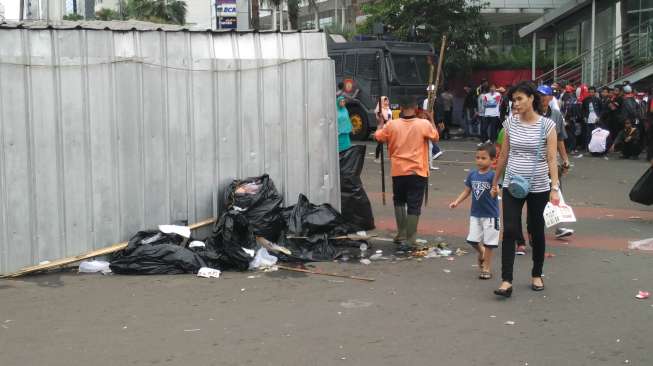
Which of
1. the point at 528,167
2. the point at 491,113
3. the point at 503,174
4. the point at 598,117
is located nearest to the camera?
the point at 528,167

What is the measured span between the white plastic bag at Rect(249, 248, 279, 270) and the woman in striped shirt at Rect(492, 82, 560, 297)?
225cm

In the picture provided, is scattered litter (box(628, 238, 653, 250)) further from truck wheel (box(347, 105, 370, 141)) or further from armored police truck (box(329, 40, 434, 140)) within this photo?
truck wheel (box(347, 105, 370, 141))

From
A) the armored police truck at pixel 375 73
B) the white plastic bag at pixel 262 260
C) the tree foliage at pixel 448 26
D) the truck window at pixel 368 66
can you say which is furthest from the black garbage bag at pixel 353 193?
the tree foliage at pixel 448 26

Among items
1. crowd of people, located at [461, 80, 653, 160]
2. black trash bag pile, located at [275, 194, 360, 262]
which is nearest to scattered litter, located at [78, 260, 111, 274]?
black trash bag pile, located at [275, 194, 360, 262]

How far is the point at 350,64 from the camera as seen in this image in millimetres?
23875

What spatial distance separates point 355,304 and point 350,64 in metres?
17.8

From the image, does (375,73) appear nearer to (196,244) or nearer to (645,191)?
(645,191)

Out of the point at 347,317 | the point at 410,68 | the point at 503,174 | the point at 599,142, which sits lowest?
the point at 347,317

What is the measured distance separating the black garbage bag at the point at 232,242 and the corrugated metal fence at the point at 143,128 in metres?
0.53

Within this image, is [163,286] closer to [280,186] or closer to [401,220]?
[280,186]

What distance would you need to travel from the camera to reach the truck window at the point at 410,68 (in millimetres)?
23516

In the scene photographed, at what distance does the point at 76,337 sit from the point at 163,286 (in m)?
1.49

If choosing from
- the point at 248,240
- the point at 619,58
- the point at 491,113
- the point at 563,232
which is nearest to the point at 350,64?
the point at 491,113

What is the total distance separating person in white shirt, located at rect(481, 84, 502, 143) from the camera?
2125 centimetres
